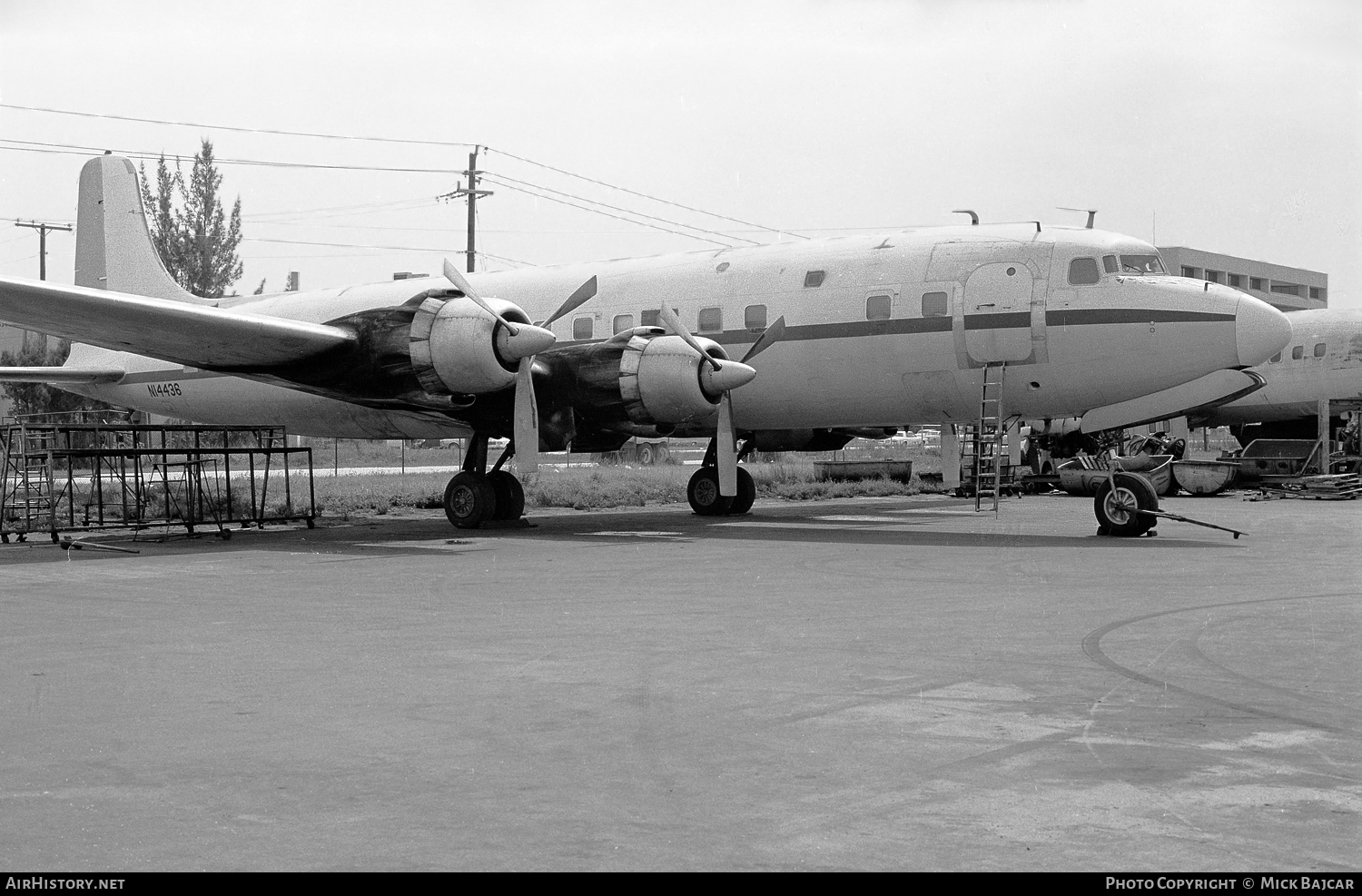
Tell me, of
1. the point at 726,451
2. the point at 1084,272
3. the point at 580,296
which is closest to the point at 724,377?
the point at 726,451

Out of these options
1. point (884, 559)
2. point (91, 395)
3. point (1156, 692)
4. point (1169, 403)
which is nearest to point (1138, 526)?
point (1169, 403)

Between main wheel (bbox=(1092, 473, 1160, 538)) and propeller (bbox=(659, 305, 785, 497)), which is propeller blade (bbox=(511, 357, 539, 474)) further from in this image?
main wheel (bbox=(1092, 473, 1160, 538))

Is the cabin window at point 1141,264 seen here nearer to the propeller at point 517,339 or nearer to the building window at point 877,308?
the building window at point 877,308

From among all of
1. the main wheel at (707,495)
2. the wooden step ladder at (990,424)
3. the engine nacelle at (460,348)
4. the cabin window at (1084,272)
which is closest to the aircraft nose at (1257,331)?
the cabin window at (1084,272)

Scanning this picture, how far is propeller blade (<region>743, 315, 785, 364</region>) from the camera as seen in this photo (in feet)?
61.1

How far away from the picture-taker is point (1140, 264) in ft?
56.1

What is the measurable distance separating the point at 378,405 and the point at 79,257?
878 cm

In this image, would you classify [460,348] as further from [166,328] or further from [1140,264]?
[1140,264]

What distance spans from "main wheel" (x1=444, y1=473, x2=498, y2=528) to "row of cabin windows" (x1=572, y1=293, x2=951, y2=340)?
10.6 feet

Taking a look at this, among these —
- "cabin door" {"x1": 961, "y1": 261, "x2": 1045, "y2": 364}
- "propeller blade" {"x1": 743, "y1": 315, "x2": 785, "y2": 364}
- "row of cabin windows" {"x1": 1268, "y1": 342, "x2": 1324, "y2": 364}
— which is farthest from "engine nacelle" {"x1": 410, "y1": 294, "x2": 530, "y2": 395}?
"row of cabin windows" {"x1": 1268, "y1": 342, "x2": 1324, "y2": 364}

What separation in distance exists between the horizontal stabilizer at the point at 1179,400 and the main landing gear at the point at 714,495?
6.34m

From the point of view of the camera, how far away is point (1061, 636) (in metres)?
8.41

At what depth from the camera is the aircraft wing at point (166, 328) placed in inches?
620

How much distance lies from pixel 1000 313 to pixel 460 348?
706cm
